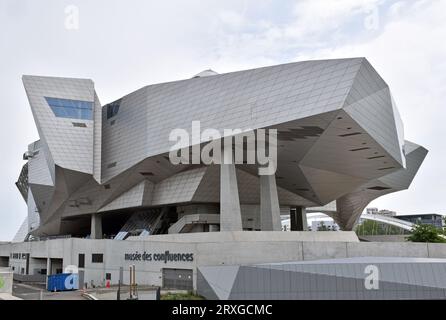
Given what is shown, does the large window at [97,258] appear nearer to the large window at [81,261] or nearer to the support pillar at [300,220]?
the large window at [81,261]

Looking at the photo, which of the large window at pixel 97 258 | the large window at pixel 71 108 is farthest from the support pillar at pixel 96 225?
the large window at pixel 97 258

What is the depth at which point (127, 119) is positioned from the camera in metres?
45.8

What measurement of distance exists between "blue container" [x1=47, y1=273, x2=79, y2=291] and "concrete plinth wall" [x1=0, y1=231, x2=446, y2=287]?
3829 mm

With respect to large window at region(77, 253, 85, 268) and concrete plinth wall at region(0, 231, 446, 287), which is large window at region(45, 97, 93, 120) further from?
large window at region(77, 253, 85, 268)

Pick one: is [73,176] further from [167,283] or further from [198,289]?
→ [198,289]

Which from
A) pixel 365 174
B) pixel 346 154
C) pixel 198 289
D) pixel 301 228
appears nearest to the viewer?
pixel 198 289

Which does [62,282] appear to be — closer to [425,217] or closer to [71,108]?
[71,108]

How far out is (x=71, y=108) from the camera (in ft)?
152

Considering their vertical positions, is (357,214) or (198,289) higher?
(357,214)

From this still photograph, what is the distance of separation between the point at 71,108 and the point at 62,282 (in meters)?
21.3

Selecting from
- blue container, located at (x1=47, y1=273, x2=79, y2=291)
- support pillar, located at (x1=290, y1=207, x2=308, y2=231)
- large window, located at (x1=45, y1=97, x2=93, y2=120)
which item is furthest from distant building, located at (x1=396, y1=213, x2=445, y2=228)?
blue container, located at (x1=47, y1=273, x2=79, y2=291)
